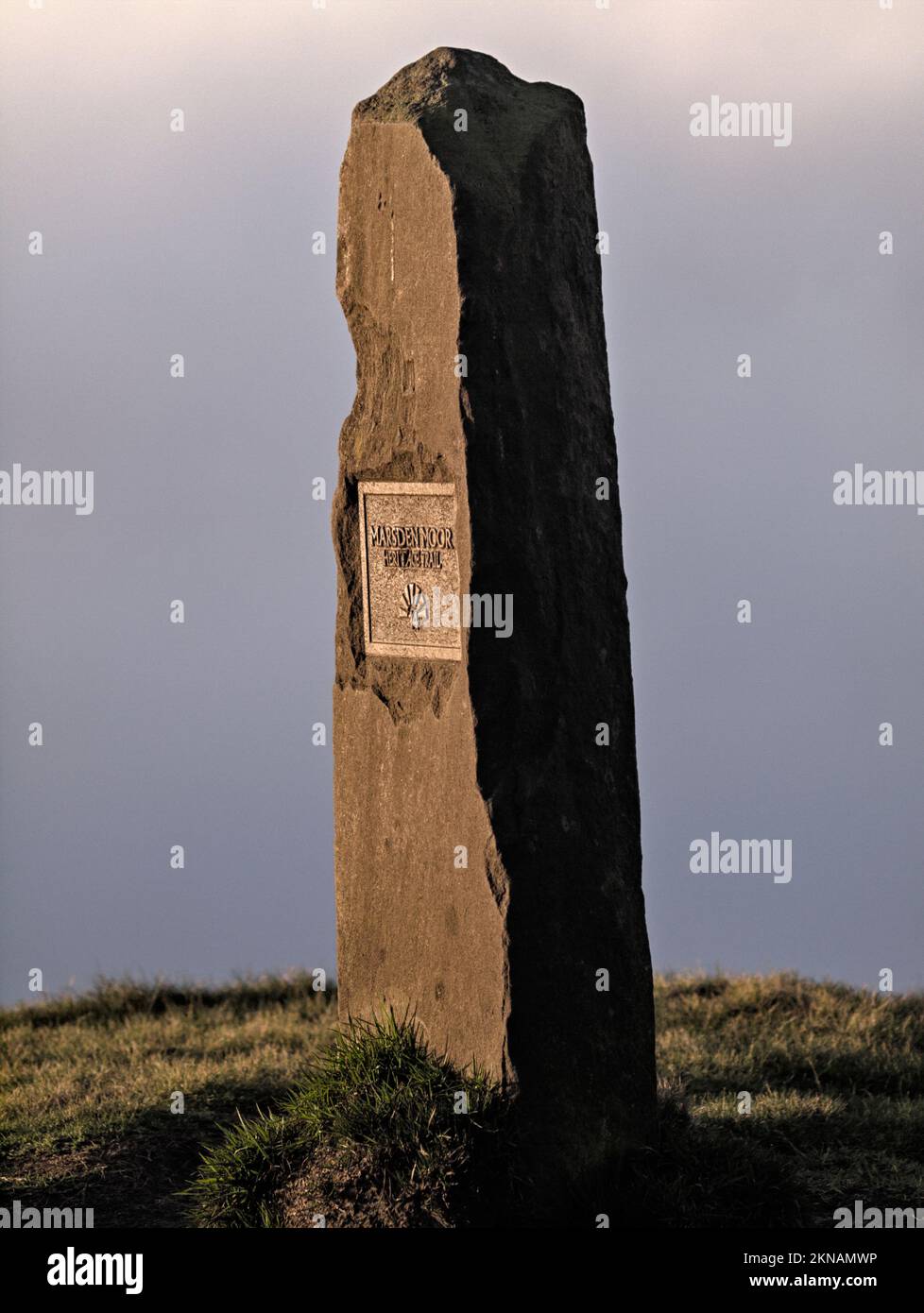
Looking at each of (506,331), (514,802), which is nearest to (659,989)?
(514,802)

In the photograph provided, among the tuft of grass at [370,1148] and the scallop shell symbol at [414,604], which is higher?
the scallop shell symbol at [414,604]

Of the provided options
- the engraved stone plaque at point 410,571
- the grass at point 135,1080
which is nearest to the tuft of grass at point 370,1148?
the grass at point 135,1080

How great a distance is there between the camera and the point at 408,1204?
16.0 feet

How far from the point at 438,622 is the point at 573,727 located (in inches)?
22.4

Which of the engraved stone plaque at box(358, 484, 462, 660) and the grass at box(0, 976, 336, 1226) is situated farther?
the grass at box(0, 976, 336, 1226)

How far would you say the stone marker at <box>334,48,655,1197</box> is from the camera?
5.05 metres

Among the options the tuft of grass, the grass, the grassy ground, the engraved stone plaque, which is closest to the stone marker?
the engraved stone plaque

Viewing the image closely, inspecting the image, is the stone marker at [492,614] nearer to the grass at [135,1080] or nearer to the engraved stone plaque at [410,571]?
the engraved stone plaque at [410,571]

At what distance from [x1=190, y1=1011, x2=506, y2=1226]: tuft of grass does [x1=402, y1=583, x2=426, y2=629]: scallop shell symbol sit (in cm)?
139

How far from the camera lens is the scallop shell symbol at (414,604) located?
211 inches

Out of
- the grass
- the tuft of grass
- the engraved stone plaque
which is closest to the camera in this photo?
the tuft of grass

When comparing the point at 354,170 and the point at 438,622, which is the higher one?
the point at 354,170

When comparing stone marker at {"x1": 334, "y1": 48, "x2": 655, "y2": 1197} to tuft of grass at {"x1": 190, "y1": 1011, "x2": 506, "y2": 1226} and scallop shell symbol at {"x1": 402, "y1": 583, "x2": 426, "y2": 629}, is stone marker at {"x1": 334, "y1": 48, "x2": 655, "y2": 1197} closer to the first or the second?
scallop shell symbol at {"x1": 402, "y1": 583, "x2": 426, "y2": 629}
